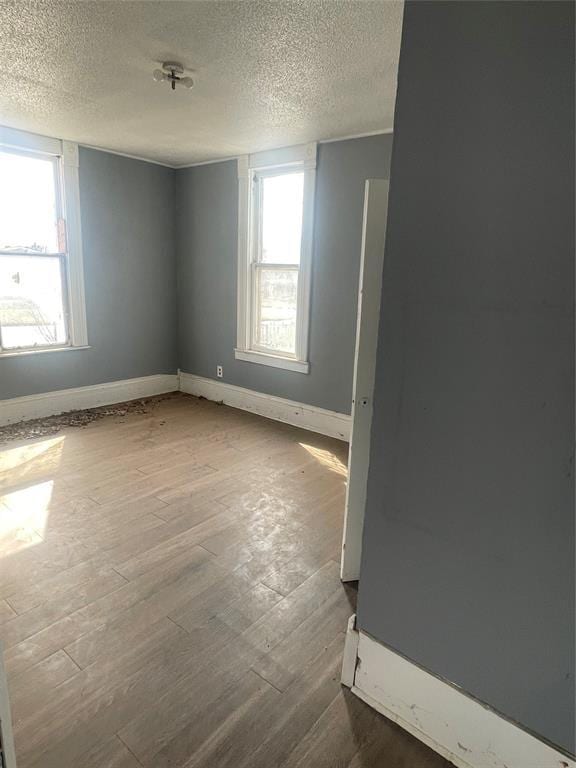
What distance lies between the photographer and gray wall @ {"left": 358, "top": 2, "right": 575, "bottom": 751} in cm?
104

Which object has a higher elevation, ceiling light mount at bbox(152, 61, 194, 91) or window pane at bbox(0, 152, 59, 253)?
ceiling light mount at bbox(152, 61, 194, 91)

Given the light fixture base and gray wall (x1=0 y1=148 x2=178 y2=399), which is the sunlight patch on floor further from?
the light fixture base

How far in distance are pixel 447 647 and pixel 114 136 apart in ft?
13.6

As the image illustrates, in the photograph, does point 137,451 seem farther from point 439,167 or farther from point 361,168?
point 439,167

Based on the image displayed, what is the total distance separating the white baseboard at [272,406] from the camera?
4031 mm

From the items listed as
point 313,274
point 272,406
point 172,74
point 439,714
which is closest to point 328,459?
point 272,406

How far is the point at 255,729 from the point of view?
4.78 ft

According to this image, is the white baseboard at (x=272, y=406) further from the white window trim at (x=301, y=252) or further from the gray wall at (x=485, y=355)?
the gray wall at (x=485, y=355)

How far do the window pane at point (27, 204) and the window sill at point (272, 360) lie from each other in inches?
76.8

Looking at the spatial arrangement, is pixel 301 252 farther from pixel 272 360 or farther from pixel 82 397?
pixel 82 397

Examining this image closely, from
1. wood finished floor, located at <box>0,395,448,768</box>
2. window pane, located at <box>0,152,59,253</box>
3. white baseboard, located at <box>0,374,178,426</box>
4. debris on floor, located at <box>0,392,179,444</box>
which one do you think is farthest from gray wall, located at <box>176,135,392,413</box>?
window pane, located at <box>0,152,59,253</box>

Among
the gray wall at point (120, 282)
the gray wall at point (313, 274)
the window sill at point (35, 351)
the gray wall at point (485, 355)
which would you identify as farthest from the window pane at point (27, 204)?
the gray wall at point (485, 355)

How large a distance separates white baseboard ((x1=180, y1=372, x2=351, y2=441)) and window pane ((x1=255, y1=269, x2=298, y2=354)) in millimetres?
522

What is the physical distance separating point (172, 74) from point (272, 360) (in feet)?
8.10
